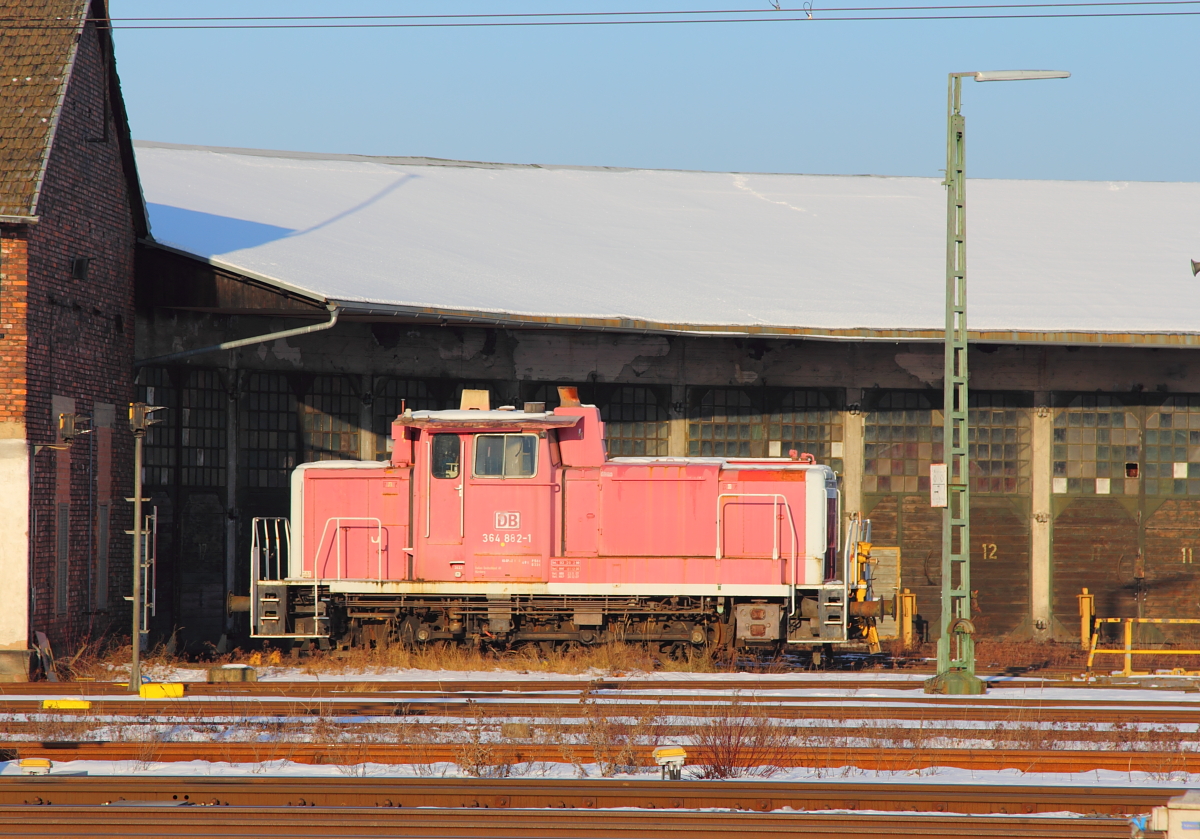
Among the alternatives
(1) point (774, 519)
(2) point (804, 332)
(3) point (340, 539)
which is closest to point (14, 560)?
(3) point (340, 539)

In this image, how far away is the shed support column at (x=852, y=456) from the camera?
23.7 metres

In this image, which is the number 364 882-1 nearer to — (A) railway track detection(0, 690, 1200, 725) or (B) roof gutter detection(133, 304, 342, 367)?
(A) railway track detection(0, 690, 1200, 725)

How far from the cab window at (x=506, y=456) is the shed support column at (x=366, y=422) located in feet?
17.7

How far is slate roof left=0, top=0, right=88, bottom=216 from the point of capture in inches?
648

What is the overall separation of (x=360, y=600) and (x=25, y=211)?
6.76 m

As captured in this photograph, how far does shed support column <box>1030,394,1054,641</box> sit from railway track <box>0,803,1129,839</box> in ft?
52.5

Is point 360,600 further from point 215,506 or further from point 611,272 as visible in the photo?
point 611,272

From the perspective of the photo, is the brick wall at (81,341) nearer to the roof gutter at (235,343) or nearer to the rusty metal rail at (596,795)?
the roof gutter at (235,343)

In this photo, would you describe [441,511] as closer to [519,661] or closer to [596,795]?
[519,661]

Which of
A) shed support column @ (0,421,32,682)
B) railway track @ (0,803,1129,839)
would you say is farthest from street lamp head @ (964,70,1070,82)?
shed support column @ (0,421,32,682)

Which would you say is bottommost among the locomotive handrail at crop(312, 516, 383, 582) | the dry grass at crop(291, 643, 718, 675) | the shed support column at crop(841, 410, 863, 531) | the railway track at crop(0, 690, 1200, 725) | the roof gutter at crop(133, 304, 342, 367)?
the dry grass at crop(291, 643, 718, 675)

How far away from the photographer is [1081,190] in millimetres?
32219

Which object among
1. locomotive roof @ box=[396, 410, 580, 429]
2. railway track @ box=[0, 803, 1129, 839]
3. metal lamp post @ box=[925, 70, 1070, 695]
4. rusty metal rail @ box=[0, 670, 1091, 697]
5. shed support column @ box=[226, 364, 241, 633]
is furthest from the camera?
shed support column @ box=[226, 364, 241, 633]

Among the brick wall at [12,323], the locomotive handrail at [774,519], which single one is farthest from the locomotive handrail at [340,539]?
the locomotive handrail at [774,519]
